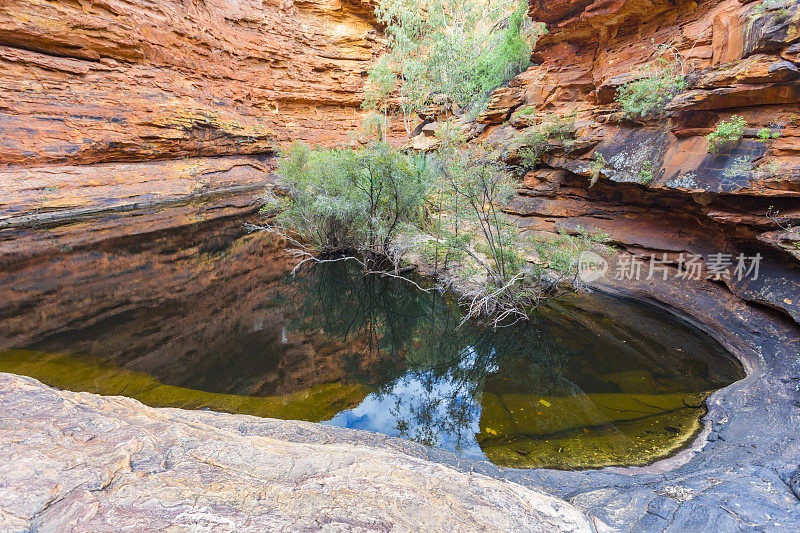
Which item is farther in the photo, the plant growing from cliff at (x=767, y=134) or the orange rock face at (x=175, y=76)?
the orange rock face at (x=175, y=76)

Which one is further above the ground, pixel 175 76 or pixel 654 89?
pixel 175 76

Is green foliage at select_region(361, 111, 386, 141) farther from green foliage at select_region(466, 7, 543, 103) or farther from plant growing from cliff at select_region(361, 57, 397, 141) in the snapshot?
green foliage at select_region(466, 7, 543, 103)

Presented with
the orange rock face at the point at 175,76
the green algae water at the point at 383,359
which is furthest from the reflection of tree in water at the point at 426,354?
the orange rock face at the point at 175,76

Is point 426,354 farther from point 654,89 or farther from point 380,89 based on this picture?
point 380,89

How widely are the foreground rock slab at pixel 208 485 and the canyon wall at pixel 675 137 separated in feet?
Result: 20.6

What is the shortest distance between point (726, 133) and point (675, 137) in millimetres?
1386

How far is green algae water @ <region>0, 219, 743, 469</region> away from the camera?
4414 millimetres

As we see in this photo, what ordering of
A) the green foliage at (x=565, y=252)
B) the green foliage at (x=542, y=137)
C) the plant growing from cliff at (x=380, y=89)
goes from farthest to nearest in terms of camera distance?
1. the plant growing from cliff at (x=380, y=89)
2. the green foliage at (x=542, y=137)
3. the green foliage at (x=565, y=252)

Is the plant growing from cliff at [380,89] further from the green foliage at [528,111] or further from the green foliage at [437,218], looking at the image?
the green foliage at [437,218]

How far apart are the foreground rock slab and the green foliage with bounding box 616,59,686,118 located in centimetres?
906

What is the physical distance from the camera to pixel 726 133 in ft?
20.1

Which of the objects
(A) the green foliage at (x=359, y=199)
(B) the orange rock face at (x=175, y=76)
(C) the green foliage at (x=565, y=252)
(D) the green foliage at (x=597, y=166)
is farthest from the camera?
(B) the orange rock face at (x=175, y=76)

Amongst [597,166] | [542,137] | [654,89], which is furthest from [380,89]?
[654,89]

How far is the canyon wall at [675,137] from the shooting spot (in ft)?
18.8
